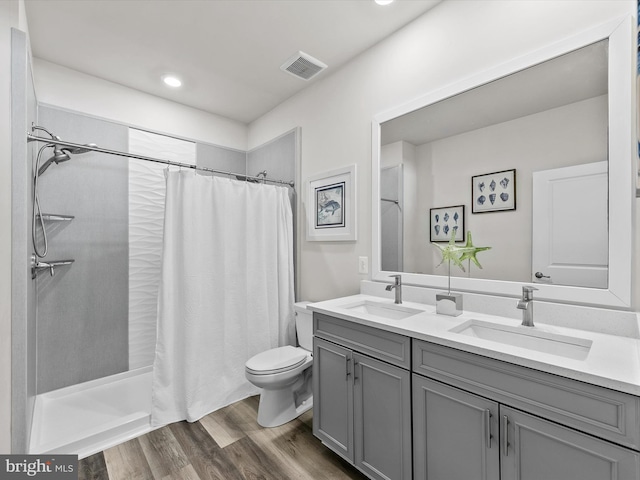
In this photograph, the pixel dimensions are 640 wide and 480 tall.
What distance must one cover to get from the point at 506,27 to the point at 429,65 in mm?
408

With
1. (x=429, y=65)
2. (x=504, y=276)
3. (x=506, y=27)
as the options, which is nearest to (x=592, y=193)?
(x=504, y=276)

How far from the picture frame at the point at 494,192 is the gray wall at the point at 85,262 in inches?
107

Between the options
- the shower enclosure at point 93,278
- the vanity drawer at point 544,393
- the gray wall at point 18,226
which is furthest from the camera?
the shower enclosure at point 93,278

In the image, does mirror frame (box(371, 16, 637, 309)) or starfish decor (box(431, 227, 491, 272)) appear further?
starfish decor (box(431, 227, 491, 272))

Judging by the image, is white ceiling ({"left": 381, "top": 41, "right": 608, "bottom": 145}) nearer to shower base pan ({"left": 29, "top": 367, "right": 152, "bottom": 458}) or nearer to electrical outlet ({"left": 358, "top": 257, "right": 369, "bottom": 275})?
electrical outlet ({"left": 358, "top": 257, "right": 369, "bottom": 275})

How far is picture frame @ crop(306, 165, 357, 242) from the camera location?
2242 mm

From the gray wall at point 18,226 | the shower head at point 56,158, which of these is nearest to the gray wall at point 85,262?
the shower head at point 56,158

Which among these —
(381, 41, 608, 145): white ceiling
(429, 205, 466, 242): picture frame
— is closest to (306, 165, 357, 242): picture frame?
(381, 41, 608, 145): white ceiling

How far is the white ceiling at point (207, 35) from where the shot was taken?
1782 mm

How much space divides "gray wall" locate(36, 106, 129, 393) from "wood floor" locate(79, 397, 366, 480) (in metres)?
0.99

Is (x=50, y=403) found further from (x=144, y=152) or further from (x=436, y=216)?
(x=436, y=216)

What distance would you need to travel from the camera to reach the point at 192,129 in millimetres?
3043

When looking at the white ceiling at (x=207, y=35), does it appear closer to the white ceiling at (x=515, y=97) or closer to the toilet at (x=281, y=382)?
the white ceiling at (x=515, y=97)

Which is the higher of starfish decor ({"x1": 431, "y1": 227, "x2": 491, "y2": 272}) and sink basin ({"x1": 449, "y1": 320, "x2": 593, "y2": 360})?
starfish decor ({"x1": 431, "y1": 227, "x2": 491, "y2": 272})
